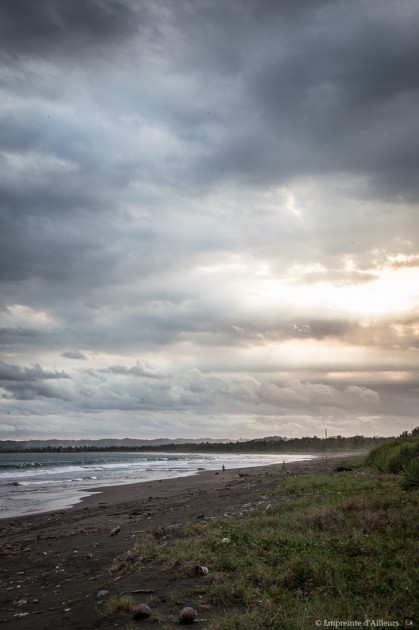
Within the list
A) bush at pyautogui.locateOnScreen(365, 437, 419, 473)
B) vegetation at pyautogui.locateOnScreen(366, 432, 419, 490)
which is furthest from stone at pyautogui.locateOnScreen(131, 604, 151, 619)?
bush at pyautogui.locateOnScreen(365, 437, 419, 473)

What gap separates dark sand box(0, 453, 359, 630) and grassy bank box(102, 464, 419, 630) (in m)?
0.42

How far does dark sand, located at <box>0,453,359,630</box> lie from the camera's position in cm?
706

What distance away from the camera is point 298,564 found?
301 inches

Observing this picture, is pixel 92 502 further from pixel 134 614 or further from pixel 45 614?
pixel 134 614

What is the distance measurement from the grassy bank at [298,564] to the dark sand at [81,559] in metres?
0.42

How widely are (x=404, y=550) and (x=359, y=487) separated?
8.21 metres

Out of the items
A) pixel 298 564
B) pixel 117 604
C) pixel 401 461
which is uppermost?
Result: pixel 401 461

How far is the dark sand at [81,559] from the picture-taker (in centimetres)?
706

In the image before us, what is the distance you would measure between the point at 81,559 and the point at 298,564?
5823mm

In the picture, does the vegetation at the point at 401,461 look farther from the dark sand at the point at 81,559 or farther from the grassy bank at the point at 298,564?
the dark sand at the point at 81,559

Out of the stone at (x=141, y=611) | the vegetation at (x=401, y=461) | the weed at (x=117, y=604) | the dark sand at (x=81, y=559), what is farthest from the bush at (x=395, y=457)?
the stone at (x=141, y=611)

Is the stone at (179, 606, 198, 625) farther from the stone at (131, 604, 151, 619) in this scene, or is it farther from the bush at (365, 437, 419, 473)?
the bush at (365, 437, 419, 473)

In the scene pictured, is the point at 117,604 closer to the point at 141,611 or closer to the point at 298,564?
the point at 141,611

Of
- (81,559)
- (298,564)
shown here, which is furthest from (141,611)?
(81,559)
